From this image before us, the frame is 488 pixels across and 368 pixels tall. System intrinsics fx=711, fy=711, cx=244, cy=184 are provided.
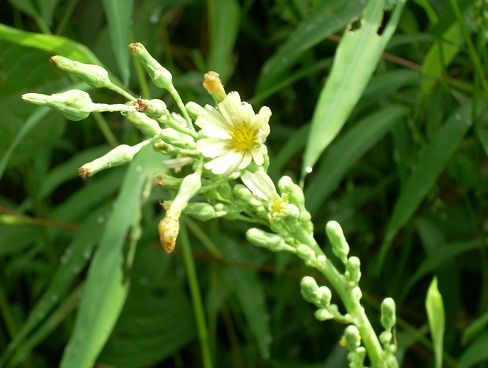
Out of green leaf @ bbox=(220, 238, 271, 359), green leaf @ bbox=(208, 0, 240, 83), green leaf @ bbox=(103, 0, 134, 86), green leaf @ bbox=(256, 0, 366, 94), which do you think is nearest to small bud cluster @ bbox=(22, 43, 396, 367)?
green leaf @ bbox=(103, 0, 134, 86)

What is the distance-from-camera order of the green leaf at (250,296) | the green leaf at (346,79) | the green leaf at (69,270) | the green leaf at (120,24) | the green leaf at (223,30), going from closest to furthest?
the green leaf at (346,79), the green leaf at (120,24), the green leaf at (69,270), the green leaf at (250,296), the green leaf at (223,30)

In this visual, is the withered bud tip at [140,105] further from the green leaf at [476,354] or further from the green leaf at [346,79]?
the green leaf at [476,354]

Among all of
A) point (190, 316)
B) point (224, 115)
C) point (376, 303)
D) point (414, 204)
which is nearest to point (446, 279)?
point (376, 303)

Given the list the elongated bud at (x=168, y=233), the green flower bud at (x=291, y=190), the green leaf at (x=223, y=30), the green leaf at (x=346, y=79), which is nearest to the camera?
the elongated bud at (x=168, y=233)

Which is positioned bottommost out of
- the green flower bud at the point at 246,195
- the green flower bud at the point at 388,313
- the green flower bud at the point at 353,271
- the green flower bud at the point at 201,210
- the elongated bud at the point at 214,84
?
the green flower bud at the point at 388,313

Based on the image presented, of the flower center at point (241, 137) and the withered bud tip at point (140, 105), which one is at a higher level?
the withered bud tip at point (140, 105)

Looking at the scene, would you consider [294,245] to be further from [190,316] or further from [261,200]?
[190,316]

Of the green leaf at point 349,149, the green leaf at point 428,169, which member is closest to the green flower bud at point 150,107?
the green leaf at point 428,169

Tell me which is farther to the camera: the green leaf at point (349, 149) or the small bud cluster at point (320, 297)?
the green leaf at point (349, 149)
